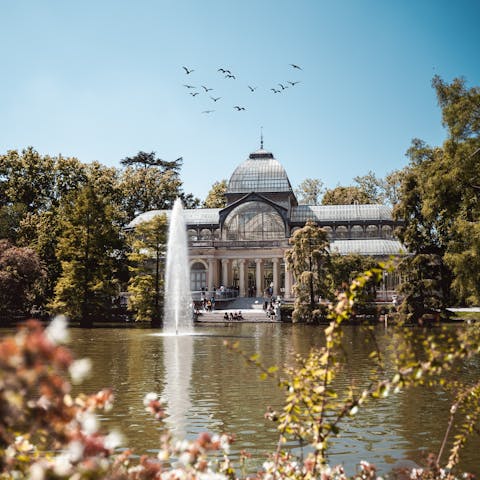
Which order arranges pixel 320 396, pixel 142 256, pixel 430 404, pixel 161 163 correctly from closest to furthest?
pixel 320 396 → pixel 430 404 → pixel 142 256 → pixel 161 163

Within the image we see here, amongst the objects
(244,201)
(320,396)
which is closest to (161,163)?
(244,201)

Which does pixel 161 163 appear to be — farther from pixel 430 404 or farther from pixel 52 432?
pixel 52 432

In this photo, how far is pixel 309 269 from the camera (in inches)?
1907

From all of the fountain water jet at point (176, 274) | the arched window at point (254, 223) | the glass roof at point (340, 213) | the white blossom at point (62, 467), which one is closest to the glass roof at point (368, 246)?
the glass roof at point (340, 213)

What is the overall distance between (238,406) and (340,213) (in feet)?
189

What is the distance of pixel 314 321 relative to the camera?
45.9 m

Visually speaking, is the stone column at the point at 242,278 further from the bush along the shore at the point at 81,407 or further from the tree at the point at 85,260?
the bush along the shore at the point at 81,407

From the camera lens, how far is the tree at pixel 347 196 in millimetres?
84938

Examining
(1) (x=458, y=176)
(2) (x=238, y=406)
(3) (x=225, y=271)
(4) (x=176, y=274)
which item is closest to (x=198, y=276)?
(3) (x=225, y=271)

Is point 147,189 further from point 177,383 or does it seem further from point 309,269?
point 177,383

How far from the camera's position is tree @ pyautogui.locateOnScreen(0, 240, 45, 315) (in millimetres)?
46250

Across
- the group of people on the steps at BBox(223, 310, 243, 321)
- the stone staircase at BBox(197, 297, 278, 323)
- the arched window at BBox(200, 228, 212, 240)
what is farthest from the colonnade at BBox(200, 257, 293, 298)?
the group of people on the steps at BBox(223, 310, 243, 321)

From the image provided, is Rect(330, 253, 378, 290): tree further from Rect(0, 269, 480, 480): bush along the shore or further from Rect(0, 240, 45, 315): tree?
Rect(0, 269, 480, 480): bush along the shore

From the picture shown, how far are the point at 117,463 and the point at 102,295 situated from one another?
44101 mm
